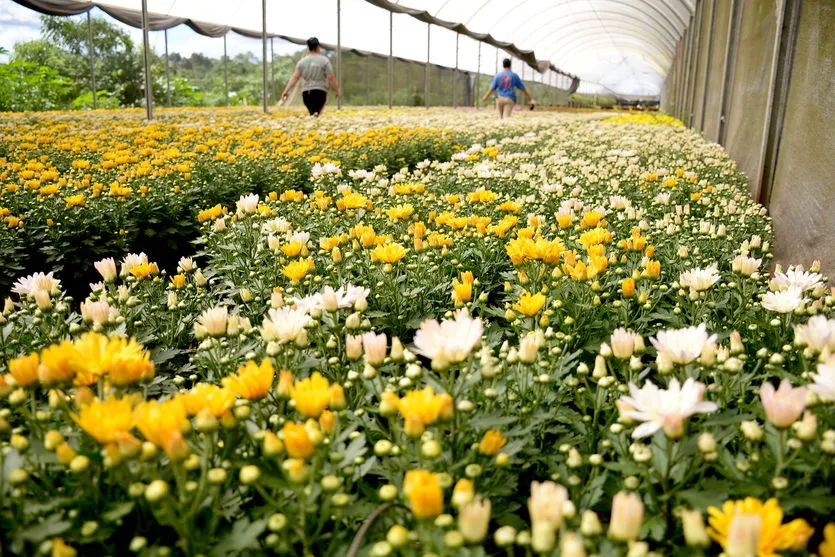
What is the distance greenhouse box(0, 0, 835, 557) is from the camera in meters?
0.99

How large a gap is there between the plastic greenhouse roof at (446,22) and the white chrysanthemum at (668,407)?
53.2 feet

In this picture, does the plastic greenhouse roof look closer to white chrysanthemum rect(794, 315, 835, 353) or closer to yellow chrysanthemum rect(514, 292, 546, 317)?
yellow chrysanthemum rect(514, 292, 546, 317)

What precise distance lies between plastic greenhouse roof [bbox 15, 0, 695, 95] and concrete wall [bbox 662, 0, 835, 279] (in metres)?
11.2

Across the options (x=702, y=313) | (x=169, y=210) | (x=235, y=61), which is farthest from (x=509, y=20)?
(x=702, y=313)

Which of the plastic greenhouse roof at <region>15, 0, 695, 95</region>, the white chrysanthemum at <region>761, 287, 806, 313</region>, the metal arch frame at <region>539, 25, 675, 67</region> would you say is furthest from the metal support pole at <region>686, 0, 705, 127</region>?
the metal arch frame at <region>539, 25, 675, 67</region>

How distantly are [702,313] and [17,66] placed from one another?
91.0ft

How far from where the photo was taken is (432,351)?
1235mm

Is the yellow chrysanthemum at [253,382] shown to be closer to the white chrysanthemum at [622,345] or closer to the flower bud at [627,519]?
the flower bud at [627,519]

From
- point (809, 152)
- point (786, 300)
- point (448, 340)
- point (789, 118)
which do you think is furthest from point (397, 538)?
point (789, 118)

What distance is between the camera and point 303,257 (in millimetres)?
2295

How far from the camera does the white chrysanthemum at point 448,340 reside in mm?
1215

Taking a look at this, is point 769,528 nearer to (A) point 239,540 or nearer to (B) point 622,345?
(B) point 622,345

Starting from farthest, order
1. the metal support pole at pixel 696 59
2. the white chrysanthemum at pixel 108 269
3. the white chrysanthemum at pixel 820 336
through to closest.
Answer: the metal support pole at pixel 696 59 < the white chrysanthemum at pixel 108 269 < the white chrysanthemum at pixel 820 336

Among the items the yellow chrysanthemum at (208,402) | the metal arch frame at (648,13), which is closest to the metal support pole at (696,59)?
the metal arch frame at (648,13)
